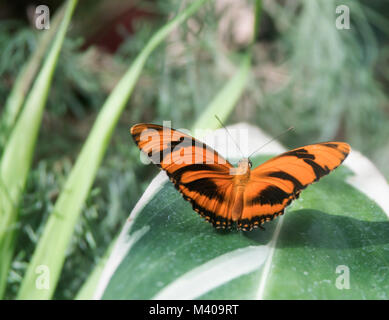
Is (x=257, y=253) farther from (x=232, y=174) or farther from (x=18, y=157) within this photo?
(x=18, y=157)

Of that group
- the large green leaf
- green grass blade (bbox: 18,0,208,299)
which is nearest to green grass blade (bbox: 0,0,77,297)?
green grass blade (bbox: 18,0,208,299)

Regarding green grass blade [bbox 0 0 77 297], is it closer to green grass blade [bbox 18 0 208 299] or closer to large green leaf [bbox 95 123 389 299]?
green grass blade [bbox 18 0 208 299]

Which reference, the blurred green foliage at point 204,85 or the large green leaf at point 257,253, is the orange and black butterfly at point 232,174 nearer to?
the large green leaf at point 257,253

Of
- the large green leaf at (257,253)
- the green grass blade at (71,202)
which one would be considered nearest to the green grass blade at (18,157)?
the green grass blade at (71,202)

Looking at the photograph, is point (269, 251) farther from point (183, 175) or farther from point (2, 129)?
point (2, 129)

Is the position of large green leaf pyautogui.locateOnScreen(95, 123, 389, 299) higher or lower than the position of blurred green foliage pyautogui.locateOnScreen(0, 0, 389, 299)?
lower

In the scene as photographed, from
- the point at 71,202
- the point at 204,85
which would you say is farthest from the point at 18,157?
the point at 204,85
